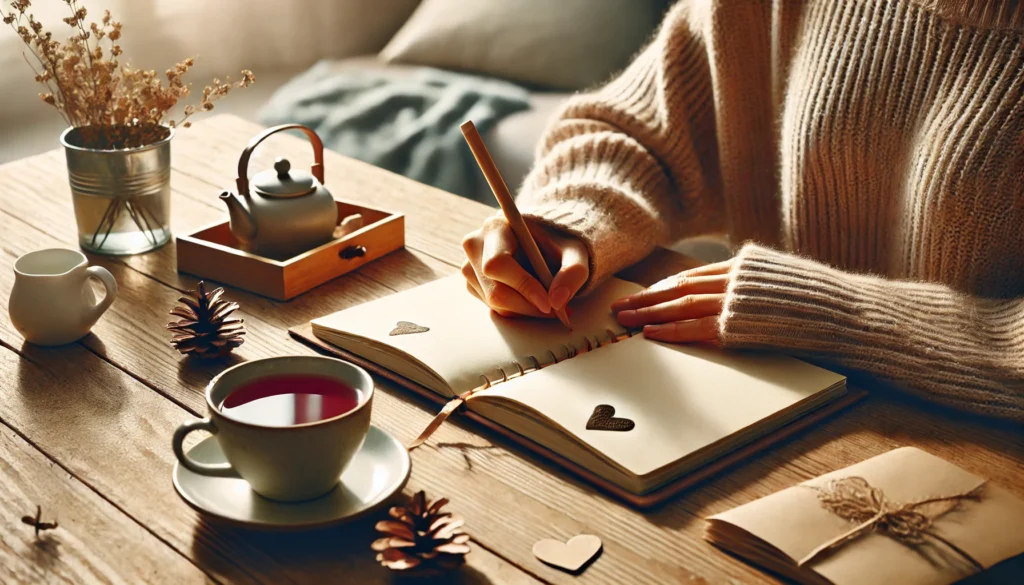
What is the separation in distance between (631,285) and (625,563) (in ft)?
1.46

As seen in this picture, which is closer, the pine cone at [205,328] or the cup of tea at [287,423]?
the cup of tea at [287,423]

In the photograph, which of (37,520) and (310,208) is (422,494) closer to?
(37,520)

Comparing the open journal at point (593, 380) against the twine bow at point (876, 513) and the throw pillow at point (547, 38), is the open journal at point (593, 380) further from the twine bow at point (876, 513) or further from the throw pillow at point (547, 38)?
the throw pillow at point (547, 38)

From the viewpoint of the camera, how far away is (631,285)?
3.39 feet

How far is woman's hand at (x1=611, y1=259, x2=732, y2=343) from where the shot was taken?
0.89 m

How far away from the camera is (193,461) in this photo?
2.15 ft

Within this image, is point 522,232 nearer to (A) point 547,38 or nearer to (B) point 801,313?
(B) point 801,313

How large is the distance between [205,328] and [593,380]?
0.35 m

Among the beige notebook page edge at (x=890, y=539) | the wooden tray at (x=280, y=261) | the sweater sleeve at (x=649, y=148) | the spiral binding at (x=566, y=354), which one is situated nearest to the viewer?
the beige notebook page edge at (x=890, y=539)

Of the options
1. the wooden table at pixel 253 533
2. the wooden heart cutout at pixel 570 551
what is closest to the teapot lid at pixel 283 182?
the wooden table at pixel 253 533

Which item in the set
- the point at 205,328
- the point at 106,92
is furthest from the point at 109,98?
the point at 205,328

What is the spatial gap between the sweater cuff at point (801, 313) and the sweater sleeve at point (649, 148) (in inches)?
9.1

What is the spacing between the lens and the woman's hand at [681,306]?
893 millimetres

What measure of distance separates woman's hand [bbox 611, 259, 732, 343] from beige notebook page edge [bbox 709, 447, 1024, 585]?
219mm
